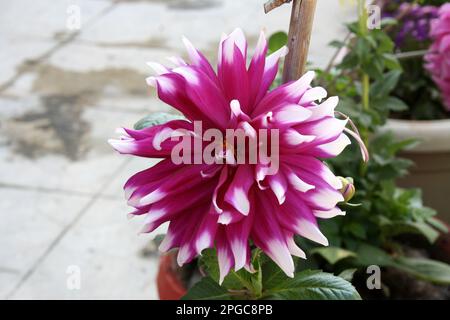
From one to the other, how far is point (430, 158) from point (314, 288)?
1003mm

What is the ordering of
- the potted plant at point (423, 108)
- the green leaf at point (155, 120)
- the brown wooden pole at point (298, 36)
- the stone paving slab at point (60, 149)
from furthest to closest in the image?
the stone paving slab at point (60, 149) → the potted plant at point (423, 108) → the green leaf at point (155, 120) → the brown wooden pole at point (298, 36)

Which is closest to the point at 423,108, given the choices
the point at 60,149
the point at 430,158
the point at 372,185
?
the point at 430,158

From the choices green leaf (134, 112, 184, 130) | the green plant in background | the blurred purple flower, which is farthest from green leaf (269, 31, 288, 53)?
the blurred purple flower

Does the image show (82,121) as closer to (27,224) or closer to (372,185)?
(27,224)

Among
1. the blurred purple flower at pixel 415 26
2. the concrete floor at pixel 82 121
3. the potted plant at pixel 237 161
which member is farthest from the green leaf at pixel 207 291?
the blurred purple flower at pixel 415 26

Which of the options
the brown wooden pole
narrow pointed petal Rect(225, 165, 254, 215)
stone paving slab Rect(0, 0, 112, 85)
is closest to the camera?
narrow pointed petal Rect(225, 165, 254, 215)

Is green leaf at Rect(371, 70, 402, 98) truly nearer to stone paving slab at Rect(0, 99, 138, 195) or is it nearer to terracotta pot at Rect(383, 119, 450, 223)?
terracotta pot at Rect(383, 119, 450, 223)

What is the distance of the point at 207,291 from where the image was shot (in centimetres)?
87

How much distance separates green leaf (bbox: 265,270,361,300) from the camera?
76 centimetres

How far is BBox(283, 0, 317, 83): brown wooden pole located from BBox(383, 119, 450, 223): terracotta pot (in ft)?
2.74

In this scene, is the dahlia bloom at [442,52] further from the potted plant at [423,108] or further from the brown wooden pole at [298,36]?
the brown wooden pole at [298,36]

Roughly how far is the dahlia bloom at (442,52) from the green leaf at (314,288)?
759 millimetres

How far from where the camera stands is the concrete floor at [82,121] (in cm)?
188

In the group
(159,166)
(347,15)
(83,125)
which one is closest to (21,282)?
(83,125)
